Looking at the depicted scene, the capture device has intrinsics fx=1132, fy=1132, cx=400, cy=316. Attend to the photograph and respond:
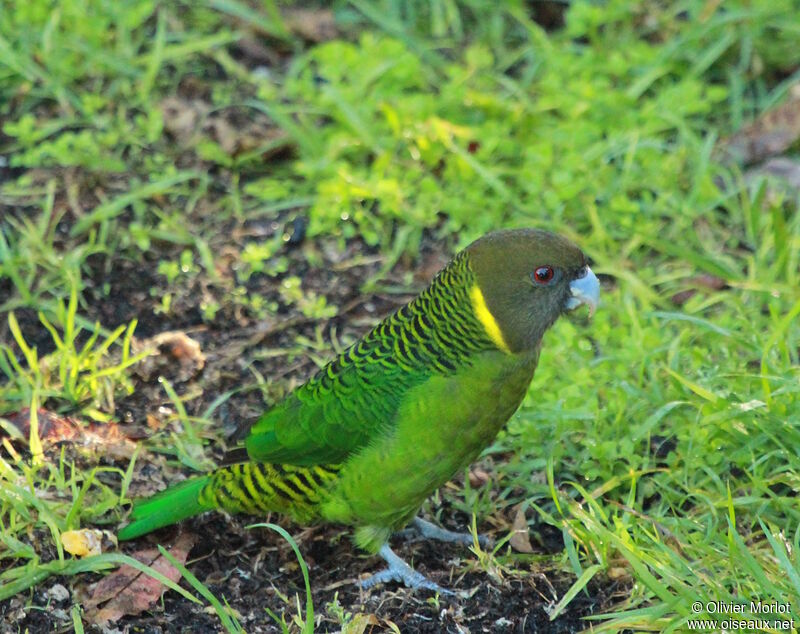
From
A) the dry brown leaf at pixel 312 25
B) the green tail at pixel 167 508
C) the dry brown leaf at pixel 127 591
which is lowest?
the dry brown leaf at pixel 127 591

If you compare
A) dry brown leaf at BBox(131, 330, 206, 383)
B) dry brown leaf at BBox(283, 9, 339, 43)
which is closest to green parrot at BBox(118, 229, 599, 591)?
dry brown leaf at BBox(131, 330, 206, 383)

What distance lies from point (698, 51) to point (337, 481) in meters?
3.60

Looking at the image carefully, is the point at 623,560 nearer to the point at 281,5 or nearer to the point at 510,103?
the point at 510,103

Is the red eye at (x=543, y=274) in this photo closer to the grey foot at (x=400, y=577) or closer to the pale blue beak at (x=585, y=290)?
the pale blue beak at (x=585, y=290)

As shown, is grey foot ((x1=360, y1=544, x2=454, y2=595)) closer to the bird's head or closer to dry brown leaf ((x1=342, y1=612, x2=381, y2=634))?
dry brown leaf ((x1=342, y1=612, x2=381, y2=634))

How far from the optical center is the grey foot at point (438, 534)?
381 centimetres

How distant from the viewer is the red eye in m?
3.62

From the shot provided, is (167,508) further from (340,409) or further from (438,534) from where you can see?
(438,534)

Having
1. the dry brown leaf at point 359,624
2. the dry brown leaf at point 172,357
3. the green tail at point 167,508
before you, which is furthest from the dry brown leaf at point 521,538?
the dry brown leaf at point 172,357

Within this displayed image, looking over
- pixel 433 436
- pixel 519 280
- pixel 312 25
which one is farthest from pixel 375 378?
pixel 312 25

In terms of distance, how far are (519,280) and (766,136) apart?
264 cm

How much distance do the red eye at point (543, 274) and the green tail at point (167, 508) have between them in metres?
1.26

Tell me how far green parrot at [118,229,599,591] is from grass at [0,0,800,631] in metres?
0.37

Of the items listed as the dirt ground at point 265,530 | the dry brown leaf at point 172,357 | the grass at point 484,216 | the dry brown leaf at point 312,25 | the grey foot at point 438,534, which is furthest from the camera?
the dry brown leaf at point 312,25
